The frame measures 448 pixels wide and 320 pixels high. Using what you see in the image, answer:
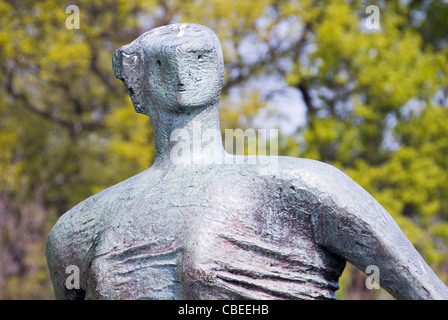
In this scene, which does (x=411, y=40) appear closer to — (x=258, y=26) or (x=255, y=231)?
(x=258, y=26)

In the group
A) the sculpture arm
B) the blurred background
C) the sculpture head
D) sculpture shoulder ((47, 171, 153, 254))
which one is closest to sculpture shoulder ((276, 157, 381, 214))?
the sculpture arm

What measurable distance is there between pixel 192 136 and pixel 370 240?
0.93 meters

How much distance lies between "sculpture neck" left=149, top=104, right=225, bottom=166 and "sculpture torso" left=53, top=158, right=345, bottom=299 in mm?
85

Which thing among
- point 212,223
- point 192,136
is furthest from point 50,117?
point 212,223

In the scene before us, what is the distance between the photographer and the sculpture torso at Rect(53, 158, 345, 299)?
116 inches

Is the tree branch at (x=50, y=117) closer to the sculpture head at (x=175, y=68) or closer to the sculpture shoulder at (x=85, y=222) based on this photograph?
the sculpture shoulder at (x=85, y=222)

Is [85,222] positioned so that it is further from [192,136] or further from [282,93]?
[282,93]

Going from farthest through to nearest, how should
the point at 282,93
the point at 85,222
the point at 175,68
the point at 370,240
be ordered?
1. the point at 282,93
2. the point at 85,222
3. the point at 175,68
4. the point at 370,240

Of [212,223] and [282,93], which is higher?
[282,93]

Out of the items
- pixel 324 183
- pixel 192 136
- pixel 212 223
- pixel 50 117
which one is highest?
pixel 50 117

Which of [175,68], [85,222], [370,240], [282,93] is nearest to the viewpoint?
[370,240]

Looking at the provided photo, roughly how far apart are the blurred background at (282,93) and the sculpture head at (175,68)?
10.4 metres

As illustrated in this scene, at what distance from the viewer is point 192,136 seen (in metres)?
3.28

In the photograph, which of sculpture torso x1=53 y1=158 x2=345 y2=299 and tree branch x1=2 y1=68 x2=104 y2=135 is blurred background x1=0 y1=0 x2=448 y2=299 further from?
sculpture torso x1=53 y1=158 x2=345 y2=299
